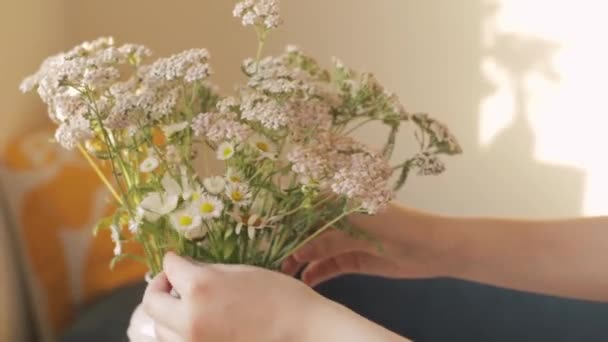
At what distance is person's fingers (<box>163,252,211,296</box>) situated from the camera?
56 cm

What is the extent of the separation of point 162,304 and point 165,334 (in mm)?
32

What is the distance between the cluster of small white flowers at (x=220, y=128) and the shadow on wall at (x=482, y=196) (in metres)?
0.81

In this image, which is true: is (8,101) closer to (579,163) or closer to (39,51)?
(39,51)

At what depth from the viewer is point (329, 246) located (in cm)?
81

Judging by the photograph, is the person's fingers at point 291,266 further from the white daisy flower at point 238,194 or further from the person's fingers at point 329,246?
the white daisy flower at point 238,194

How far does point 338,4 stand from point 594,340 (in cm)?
84

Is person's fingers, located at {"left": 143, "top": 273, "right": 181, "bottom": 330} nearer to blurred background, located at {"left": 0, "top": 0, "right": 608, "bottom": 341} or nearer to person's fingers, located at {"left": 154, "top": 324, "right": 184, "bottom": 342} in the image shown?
person's fingers, located at {"left": 154, "top": 324, "right": 184, "bottom": 342}

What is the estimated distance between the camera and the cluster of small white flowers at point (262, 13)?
0.59 meters

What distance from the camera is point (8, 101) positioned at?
1.43 m

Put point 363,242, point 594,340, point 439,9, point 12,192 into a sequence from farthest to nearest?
point 439,9 < point 12,192 < point 594,340 < point 363,242

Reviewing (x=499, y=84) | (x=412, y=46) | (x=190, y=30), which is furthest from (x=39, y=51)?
(x=499, y=84)

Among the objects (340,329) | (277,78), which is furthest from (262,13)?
(340,329)

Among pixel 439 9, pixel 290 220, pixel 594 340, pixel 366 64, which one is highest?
pixel 439 9

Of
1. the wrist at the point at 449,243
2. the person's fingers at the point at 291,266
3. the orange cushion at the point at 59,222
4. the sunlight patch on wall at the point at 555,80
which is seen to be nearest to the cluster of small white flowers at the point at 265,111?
the person's fingers at the point at 291,266
